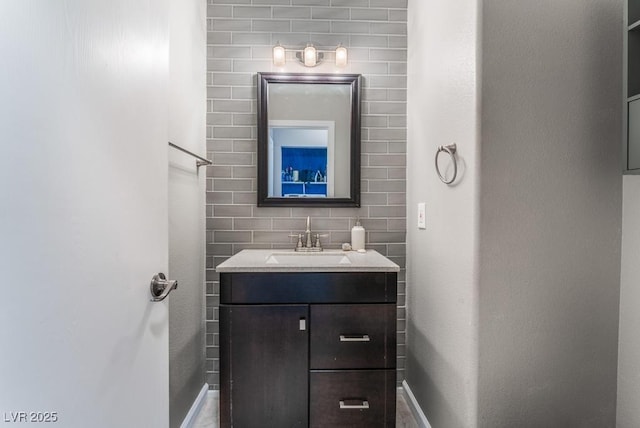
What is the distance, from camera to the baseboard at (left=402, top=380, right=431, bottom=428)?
5.66 feet

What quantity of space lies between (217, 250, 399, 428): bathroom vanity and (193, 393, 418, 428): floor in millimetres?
398

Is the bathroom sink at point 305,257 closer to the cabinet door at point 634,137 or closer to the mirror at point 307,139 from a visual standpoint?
the mirror at point 307,139

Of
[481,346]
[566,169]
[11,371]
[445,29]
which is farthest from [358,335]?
[445,29]

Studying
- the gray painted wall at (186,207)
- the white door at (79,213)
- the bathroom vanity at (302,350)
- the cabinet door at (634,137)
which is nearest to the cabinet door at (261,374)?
the bathroom vanity at (302,350)

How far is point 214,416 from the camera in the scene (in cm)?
190

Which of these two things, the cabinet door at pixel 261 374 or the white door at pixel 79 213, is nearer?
the white door at pixel 79 213

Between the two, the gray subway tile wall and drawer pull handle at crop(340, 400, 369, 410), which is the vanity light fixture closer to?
the gray subway tile wall

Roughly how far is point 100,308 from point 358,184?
5.21ft

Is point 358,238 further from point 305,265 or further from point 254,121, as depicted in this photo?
point 254,121

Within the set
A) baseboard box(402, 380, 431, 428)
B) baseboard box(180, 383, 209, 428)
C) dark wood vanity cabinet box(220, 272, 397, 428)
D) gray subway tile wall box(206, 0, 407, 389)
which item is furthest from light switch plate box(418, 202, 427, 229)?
baseboard box(180, 383, 209, 428)

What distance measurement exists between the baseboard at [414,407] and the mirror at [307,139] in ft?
3.91

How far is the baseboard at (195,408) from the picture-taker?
5.70ft

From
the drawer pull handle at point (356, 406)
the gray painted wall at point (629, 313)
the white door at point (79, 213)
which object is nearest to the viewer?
the white door at point (79, 213)

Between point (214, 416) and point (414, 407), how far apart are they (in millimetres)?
1135
